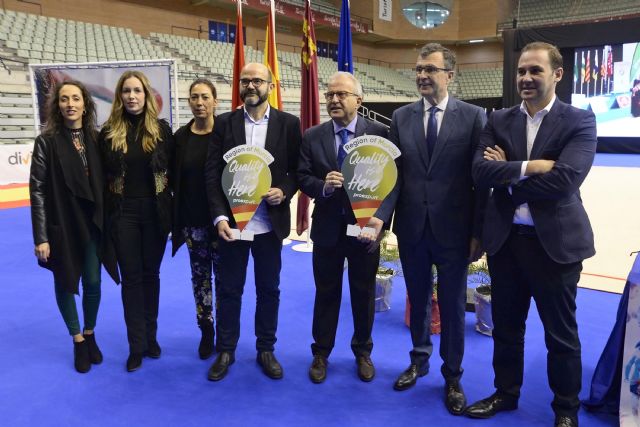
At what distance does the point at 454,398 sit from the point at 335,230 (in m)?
0.93

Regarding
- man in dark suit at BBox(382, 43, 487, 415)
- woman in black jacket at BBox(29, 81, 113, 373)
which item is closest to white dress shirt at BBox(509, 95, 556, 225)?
man in dark suit at BBox(382, 43, 487, 415)

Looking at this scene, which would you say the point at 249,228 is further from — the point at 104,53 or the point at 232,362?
the point at 104,53

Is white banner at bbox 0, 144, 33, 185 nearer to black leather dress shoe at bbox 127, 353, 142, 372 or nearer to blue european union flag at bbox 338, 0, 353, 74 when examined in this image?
blue european union flag at bbox 338, 0, 353, 74

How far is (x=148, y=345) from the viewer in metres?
2.67

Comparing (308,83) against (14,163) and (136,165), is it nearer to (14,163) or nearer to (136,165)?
(136,165)

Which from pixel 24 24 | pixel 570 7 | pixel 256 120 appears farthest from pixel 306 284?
pixel 570 7

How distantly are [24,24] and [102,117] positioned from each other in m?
8.65

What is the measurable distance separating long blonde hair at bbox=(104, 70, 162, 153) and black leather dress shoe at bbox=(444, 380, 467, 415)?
1.85 meters

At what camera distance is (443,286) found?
218 centimetres

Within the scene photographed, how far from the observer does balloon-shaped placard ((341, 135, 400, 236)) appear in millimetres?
2088

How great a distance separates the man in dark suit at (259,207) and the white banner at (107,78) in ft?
7.69

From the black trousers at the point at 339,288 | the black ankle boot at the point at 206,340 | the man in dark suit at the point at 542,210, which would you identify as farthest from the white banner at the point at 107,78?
the man in dark suit at the point at 542,210

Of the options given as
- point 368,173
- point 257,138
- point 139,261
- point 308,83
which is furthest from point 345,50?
point 139,261

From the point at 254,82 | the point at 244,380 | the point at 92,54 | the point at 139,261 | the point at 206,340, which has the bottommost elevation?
the point at 244,380
